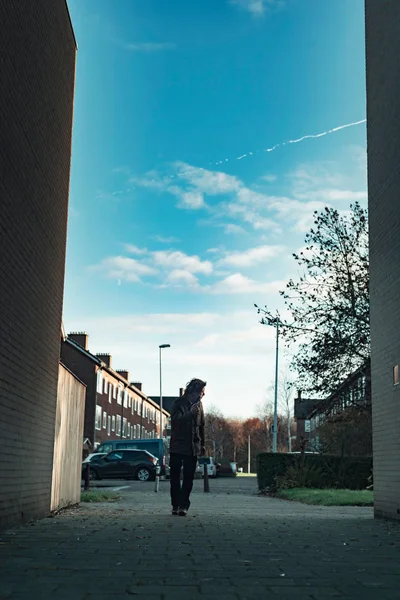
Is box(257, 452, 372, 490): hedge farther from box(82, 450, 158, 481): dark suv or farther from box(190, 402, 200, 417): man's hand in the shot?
box(190, 402, 200, 417): man's hand

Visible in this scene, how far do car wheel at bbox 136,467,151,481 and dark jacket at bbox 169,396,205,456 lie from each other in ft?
86.3

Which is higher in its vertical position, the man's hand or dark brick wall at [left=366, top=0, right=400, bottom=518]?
dark brick wall at [left=366, top=0, right=400, bottom=518]

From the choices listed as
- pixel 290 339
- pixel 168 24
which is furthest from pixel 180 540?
pixel 290 339

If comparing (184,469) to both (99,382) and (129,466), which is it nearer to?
(129,466)

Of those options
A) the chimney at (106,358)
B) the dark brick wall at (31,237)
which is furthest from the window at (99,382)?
the dark brick wall at (31,237)

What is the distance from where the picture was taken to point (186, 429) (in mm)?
9633

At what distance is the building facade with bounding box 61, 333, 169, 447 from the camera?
5281 centimetres

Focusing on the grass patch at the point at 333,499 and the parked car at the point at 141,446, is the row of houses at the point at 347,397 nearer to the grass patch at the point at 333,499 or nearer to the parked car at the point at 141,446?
the grass patch at the point at 333,499

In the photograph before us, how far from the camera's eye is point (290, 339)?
927 inches

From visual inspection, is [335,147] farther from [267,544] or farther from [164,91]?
[267,544]

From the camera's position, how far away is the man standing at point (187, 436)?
31.5ft

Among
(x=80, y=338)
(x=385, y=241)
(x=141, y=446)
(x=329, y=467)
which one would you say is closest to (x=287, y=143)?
(x=385, y=241)

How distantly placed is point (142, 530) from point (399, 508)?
3702 mm

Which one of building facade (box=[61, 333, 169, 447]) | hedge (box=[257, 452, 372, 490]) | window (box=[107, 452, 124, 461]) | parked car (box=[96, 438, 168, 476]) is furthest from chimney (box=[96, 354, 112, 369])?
hedge (box=[257, 452, 372, 490])
